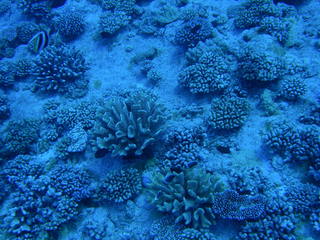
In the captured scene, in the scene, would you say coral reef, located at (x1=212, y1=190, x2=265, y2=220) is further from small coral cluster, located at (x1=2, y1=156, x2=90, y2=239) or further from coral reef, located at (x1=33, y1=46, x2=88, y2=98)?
coral reef, located at (x1=33, y1=46, x2=88, y2=98)

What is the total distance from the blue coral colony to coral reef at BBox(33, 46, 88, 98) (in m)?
0.04

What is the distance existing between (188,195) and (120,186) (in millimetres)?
1580

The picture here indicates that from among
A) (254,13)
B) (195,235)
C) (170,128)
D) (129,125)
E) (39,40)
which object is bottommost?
(195,235)

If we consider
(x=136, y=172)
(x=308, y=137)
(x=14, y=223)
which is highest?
(x=308, y=137)

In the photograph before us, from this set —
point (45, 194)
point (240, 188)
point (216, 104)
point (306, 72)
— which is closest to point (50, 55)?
point (45, 194)

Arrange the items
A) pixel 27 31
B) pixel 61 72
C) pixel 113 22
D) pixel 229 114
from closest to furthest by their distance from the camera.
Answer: pixel 229 114 → pixel 61 72 → pixel 113 22 → pixel 27 31

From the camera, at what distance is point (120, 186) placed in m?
5.37

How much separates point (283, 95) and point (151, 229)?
4584 mm

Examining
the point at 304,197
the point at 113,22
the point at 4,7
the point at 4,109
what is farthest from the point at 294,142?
the point at 4,7

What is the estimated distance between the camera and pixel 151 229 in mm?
4809

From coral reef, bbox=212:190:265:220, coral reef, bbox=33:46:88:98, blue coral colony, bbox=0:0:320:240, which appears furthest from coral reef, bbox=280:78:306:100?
coral reef, bbox=33:46:88:98

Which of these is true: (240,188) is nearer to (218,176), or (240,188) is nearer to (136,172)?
(218,176)

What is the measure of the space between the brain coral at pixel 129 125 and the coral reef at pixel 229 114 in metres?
1.31

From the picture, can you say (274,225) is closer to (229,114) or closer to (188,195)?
(188,195)
